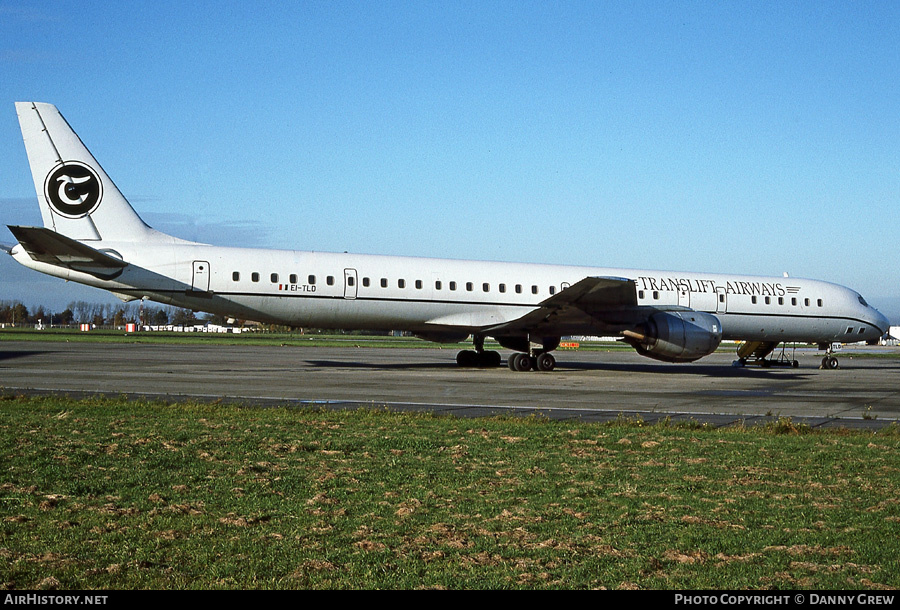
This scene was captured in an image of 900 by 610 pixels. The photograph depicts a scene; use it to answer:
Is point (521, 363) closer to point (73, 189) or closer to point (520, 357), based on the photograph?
point (520, 357)

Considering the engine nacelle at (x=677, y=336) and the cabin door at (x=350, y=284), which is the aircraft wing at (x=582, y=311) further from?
the cabin door at (x=350, y=284)

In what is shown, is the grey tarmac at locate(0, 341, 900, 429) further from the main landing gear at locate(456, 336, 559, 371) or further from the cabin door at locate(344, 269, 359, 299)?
the cabin door at locate(344, 269, 359, 299)

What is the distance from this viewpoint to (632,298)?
26.0 m

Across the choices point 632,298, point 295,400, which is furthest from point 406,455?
point 632,298

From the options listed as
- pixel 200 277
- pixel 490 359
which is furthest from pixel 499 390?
pixel 490 359

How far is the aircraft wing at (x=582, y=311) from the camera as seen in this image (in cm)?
2500

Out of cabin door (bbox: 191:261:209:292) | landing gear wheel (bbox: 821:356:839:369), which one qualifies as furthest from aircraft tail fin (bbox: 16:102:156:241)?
landing gear wheel (bbox: 821:356:839:369)

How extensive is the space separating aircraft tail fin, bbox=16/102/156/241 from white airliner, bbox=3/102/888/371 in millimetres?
28

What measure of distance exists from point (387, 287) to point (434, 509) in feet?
64.3

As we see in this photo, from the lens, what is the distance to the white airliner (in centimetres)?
2225

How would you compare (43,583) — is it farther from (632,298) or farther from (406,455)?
(632,298)

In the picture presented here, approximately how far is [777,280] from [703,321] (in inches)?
287

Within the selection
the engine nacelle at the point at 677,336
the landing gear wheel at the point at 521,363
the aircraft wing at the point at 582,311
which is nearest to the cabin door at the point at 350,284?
the aircraft wing at the point at 582,311

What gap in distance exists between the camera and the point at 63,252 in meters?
20.9
